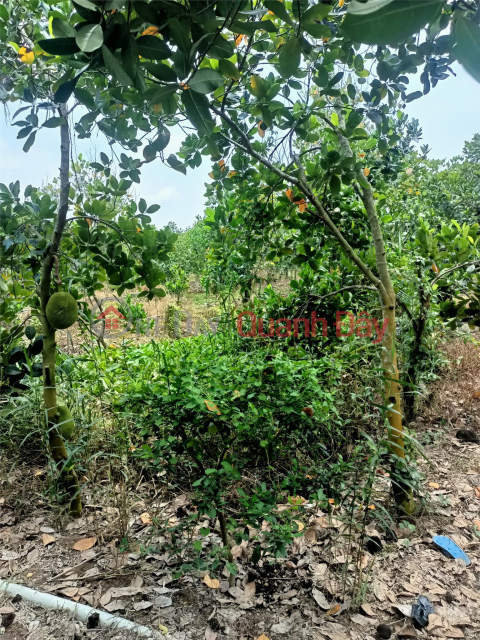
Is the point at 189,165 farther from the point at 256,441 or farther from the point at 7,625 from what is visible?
the point at 7,625

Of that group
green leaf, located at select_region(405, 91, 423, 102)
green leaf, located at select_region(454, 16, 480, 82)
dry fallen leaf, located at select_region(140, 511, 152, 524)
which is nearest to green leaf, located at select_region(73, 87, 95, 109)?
green leaf, located at select_region(454, 16, 480, 82)

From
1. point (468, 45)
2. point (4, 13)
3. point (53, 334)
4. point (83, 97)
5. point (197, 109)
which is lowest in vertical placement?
point (53, 334)

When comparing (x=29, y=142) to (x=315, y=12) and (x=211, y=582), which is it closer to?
(x=315, y=12)

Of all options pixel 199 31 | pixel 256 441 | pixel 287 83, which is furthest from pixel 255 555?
pixel 287 83

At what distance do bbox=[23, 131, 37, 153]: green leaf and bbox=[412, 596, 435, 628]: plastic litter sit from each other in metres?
1.78

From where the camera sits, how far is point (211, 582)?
1325 mm

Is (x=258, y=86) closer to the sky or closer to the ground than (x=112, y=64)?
closer to the sky

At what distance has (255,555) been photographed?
1.20 m

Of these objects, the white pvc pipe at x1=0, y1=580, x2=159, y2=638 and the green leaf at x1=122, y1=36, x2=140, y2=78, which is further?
the white pvc pipe at x1=0, y1=580, x2=159, y2=638

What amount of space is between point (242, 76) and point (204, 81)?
659 millimetres

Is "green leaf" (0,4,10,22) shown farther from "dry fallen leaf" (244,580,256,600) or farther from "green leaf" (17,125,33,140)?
"dry fallen leaf" (244,580,256,600)

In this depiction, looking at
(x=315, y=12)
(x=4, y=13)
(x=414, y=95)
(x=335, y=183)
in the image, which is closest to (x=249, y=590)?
(x=335, y=183)

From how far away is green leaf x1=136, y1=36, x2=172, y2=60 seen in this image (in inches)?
21.3

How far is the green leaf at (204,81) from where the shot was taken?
48 centimetres
